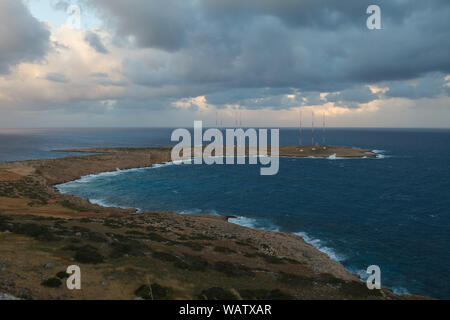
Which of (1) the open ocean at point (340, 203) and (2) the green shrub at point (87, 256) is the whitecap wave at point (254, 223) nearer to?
(1) the open ocean at point (340, 203)

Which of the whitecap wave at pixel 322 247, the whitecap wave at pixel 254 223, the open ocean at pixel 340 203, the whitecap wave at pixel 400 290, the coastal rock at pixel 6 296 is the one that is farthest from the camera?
the whitecap wave at pixel 254 223

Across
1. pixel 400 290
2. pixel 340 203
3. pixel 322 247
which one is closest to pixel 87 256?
pixel 322 247

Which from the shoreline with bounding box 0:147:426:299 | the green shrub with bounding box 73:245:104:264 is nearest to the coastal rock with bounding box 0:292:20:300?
the shoreline with bounding box 0:147:426:299

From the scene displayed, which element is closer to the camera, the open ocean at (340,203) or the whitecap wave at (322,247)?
the open ocean at (340,203)

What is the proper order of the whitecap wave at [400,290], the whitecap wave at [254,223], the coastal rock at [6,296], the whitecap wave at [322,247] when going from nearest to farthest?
the coastal rock at [6,296]
the whitecap wave at [400,290]
the whitecap wave at [322,247]
the whitecap wave at [254,223]

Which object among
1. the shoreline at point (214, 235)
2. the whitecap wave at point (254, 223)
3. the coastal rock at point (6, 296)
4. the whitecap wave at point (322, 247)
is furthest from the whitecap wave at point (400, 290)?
the coastal rock at point (6, 296)

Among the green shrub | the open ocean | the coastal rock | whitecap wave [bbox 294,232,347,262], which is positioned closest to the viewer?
the coastal rock

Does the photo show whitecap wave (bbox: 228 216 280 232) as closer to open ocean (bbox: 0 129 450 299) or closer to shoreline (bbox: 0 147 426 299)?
open ocean (bbox: 0 129 450 299)

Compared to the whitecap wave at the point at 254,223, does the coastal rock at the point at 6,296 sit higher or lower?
higher

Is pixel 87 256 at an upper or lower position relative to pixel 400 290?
upper

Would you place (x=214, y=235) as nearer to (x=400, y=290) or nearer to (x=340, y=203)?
(x=400, y=290)
